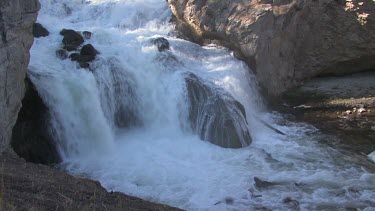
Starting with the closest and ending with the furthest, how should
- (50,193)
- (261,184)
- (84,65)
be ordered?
(50,193), (261,184), (84,65)

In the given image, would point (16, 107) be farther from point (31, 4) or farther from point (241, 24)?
point (241, 24)

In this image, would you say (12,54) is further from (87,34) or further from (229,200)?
(87,34)

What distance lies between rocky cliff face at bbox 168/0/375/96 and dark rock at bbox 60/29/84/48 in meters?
3.57

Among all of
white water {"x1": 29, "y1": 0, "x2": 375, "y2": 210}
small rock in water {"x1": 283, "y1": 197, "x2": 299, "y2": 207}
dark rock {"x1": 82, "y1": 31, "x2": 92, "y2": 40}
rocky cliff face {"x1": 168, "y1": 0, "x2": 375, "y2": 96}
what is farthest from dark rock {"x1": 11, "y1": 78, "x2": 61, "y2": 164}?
rocky cliff face {"x1": 168, "y1": 0, "x2": 375, "y2": 96}

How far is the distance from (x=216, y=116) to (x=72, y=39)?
433 centimetres

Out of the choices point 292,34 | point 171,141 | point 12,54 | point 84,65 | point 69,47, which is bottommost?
Answer: point 171,141

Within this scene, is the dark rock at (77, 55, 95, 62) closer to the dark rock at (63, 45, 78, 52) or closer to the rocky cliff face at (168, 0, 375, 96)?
the dark rock at (63, 45, 78, 52)

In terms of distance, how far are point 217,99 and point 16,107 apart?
15.1 ft

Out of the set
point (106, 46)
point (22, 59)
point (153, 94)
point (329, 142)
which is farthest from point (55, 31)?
point (329, 142)

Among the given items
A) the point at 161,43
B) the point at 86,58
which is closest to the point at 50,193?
the point at 86,58

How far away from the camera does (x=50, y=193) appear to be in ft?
19.0

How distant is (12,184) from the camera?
585 centimetres

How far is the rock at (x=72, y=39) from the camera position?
12336 mm

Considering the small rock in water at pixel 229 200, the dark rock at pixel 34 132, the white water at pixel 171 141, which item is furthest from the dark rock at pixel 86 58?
the small rock in water at pixel 229 200
